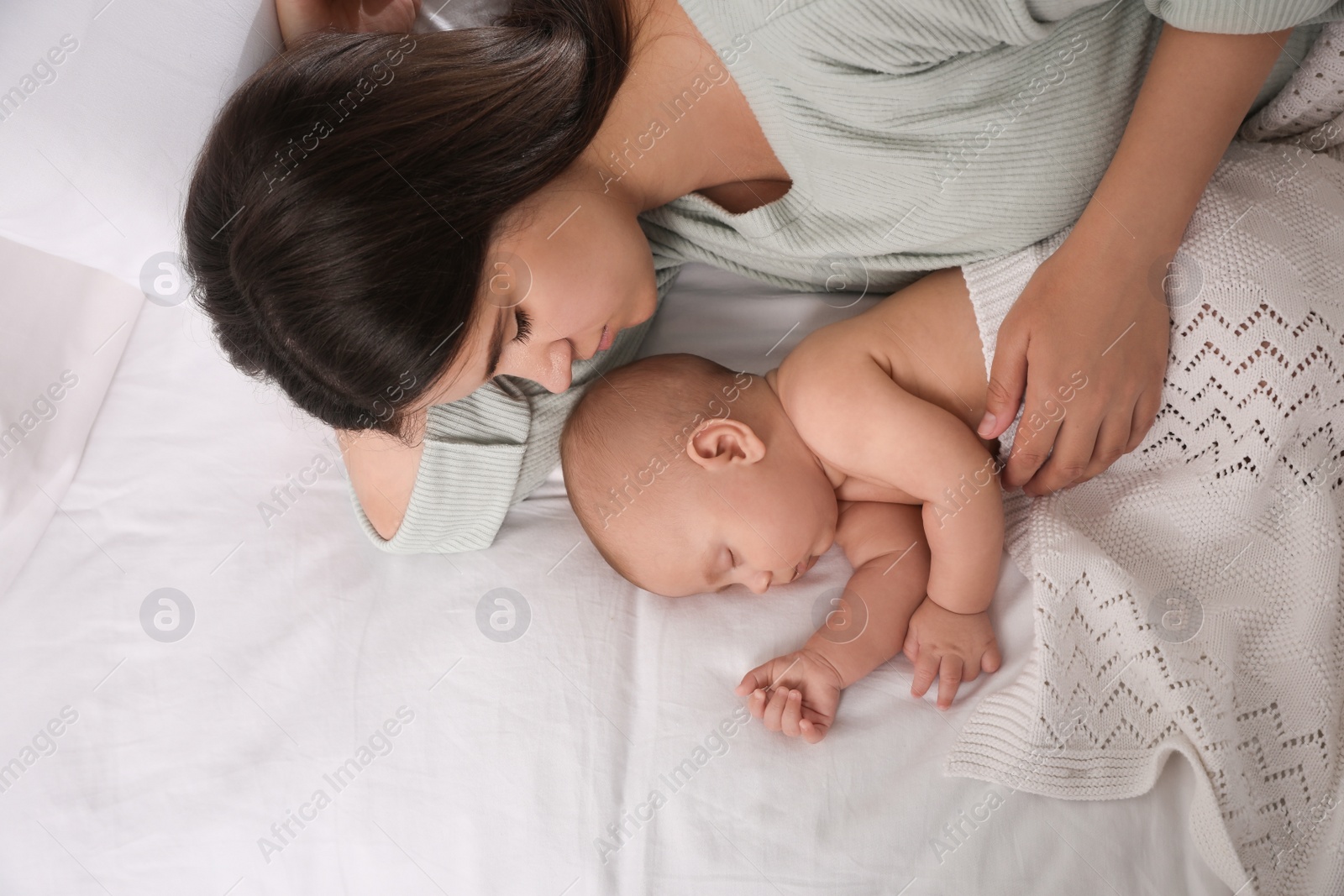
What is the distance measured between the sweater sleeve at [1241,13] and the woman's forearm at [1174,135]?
38 millimetres

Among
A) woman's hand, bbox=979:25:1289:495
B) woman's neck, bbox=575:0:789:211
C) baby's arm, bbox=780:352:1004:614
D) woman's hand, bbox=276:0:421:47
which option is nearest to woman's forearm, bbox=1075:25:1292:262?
woman's hand, bbox=979:25:1289:495

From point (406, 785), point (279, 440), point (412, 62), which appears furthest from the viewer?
point (279, 440)

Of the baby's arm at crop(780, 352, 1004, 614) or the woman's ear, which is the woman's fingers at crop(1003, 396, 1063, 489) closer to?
the baby's arm at crop(780, 352, 1004, 614)

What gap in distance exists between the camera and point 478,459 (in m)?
1.26

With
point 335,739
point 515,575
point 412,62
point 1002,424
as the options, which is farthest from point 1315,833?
point 412,62

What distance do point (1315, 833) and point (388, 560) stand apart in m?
1.17

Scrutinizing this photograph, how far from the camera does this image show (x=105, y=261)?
1.26 m

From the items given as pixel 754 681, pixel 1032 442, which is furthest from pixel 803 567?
pixel 1032 442

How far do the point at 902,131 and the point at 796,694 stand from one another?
672mm

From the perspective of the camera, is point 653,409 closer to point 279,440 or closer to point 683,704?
point 683,704

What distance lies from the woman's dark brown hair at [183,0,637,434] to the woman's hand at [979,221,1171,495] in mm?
567

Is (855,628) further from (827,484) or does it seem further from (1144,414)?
(1144,414)

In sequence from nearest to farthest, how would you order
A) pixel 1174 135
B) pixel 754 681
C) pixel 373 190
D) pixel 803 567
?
pixel 373 190, pixel 1174 135, pixel 754 681, pixel 803 567

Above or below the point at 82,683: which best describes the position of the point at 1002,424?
above
